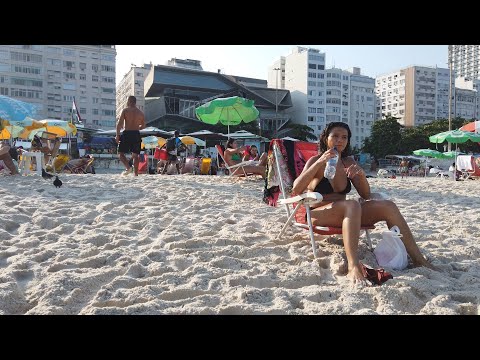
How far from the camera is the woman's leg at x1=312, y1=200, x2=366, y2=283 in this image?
254 centimetres

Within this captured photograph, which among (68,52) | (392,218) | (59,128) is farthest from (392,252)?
(68,52)

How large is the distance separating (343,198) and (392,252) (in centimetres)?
51

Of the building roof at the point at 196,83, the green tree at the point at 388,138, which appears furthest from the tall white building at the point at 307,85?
the green tree at the point at 388,138

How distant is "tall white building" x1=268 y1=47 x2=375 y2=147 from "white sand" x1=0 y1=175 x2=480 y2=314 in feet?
201

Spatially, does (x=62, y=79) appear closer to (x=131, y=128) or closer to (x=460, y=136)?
(x=460, y=136)

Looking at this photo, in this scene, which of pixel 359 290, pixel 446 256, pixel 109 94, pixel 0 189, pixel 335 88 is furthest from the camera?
pixel 335 88

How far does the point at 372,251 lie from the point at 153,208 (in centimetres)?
231

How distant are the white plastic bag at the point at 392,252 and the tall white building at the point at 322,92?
2455 inches

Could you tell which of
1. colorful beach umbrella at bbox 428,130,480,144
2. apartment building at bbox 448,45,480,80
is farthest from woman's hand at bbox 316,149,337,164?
apartment building at bbox 448,45,480,80

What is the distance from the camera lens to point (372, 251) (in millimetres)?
3096

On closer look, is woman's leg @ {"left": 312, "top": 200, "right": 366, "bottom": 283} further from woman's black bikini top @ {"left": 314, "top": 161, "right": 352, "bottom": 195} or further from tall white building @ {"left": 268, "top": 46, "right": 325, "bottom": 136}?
tall white building @ {"left": 268, "top": 46, "right": 325, "bottom": 136}

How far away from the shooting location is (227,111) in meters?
11.1
